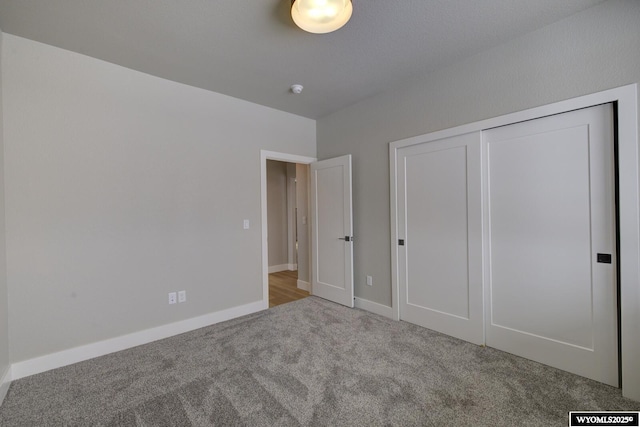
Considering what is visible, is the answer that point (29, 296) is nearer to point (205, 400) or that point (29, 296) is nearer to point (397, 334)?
point (205, 400)

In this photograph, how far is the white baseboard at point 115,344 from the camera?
7.05 ft

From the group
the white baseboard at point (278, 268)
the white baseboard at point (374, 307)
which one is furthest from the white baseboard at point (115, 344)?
the white baseboard at point (278, 268)

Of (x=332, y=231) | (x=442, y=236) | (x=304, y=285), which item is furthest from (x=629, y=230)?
(x=304, y=285)

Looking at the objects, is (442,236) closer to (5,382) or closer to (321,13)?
(321,13)

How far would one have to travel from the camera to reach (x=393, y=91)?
10.3 feet

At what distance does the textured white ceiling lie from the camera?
1.86m

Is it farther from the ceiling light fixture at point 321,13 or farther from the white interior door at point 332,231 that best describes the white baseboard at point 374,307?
the ceiling light fixture at point 321,13

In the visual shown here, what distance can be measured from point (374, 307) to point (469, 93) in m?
2.59

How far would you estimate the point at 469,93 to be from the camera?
2555mm

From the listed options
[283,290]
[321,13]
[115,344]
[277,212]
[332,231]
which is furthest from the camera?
[277,212]

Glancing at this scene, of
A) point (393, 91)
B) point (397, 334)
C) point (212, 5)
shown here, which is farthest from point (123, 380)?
point (393, 91)

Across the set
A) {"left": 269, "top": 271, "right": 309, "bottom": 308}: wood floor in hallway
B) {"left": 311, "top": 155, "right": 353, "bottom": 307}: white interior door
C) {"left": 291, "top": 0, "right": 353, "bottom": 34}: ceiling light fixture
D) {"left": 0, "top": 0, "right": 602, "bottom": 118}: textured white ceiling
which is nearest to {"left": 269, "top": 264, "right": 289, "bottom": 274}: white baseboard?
{"left": 269, "top": 271, "right": 309, "bottom": 308}: wood floor in hallway

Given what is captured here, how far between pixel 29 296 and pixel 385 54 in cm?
365

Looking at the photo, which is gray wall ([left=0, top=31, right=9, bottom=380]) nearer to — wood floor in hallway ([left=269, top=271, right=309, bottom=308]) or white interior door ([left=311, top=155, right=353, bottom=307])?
wood floor in hallway ([left=269, top=271, right=309, bottom=308])
